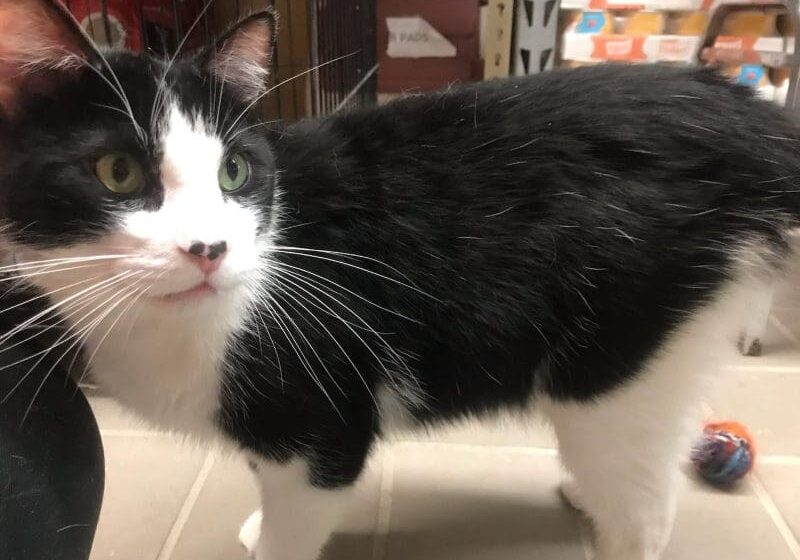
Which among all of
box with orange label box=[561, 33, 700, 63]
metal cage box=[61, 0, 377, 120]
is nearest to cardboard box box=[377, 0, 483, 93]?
metal cage box=[61, 0, 377, 120]

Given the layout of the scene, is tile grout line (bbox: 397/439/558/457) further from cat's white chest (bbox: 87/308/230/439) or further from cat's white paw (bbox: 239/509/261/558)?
cat's white chest (bbox: 87/308/230/439)

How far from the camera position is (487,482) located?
1.13 metres

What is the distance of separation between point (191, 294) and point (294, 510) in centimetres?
35

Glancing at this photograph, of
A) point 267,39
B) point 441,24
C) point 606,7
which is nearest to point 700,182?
point 267,39

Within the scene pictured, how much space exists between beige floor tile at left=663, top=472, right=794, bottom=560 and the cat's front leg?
51 centimetres

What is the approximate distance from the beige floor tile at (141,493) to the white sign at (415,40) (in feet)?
4.56

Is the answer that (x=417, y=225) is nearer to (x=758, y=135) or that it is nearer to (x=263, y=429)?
(x=263, y=429)

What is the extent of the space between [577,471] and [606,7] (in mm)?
1315

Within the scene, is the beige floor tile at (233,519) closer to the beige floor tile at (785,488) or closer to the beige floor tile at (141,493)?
the beige floor tile at (141,493)

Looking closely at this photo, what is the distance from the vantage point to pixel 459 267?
0.78 m

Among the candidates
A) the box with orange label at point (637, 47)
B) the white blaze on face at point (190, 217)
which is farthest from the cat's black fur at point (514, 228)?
the box with orange label at point (637, 47)

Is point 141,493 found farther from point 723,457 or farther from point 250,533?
point 723,457

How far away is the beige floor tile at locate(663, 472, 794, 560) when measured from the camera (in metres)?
0.98

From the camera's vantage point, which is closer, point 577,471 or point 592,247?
point 592,247
